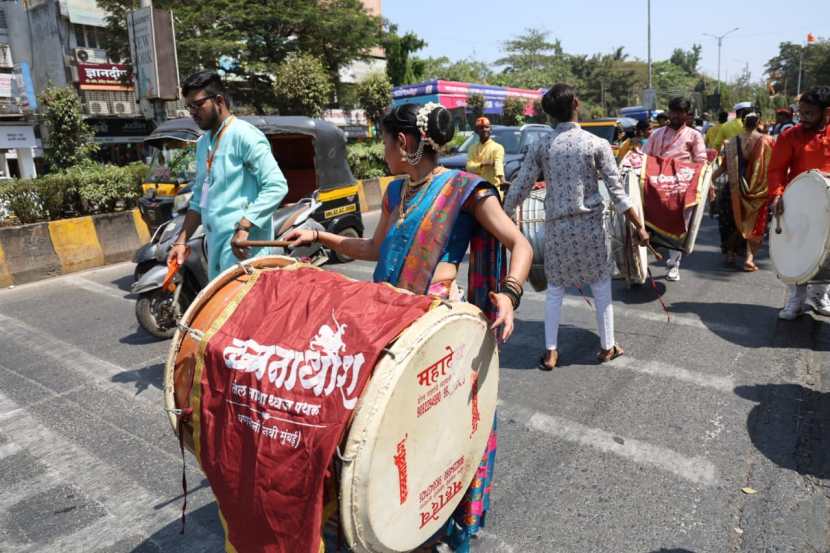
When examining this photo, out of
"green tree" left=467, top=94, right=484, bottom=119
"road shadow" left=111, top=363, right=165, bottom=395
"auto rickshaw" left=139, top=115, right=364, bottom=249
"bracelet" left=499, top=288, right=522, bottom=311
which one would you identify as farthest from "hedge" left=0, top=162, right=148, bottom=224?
"green tree" left=467, top=94, right=484, bottom=119

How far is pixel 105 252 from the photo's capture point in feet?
28.7

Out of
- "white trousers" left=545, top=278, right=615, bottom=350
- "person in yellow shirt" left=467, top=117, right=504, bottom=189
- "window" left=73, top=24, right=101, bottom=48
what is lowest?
"white trousers" left=545, top=278, right=615, bottom=350

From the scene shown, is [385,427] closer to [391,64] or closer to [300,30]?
[300,30]

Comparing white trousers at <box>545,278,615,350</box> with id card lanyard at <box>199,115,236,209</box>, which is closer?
id card lanyard at <box>199,115,236,209</box>

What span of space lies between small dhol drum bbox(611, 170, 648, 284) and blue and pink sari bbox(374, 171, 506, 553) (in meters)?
3.51

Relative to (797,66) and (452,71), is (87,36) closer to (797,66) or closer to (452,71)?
(452,71)

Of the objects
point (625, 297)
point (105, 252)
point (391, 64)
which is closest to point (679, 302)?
point (625, 297)

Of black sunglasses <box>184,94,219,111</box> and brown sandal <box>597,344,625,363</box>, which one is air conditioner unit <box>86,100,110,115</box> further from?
brown sandal <box>597,344,625,363</box>

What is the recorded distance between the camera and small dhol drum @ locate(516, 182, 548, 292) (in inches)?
197

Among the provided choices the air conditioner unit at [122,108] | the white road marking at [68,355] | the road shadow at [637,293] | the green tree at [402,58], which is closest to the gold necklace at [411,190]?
the white road marking at [68,355]

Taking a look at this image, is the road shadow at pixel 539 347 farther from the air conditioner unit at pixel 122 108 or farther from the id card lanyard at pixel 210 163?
the air conditioner unit at pixel 122 108

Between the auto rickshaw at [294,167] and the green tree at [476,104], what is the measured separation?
27.7m

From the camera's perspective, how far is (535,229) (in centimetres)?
509

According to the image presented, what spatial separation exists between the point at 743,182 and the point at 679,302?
203 cm
